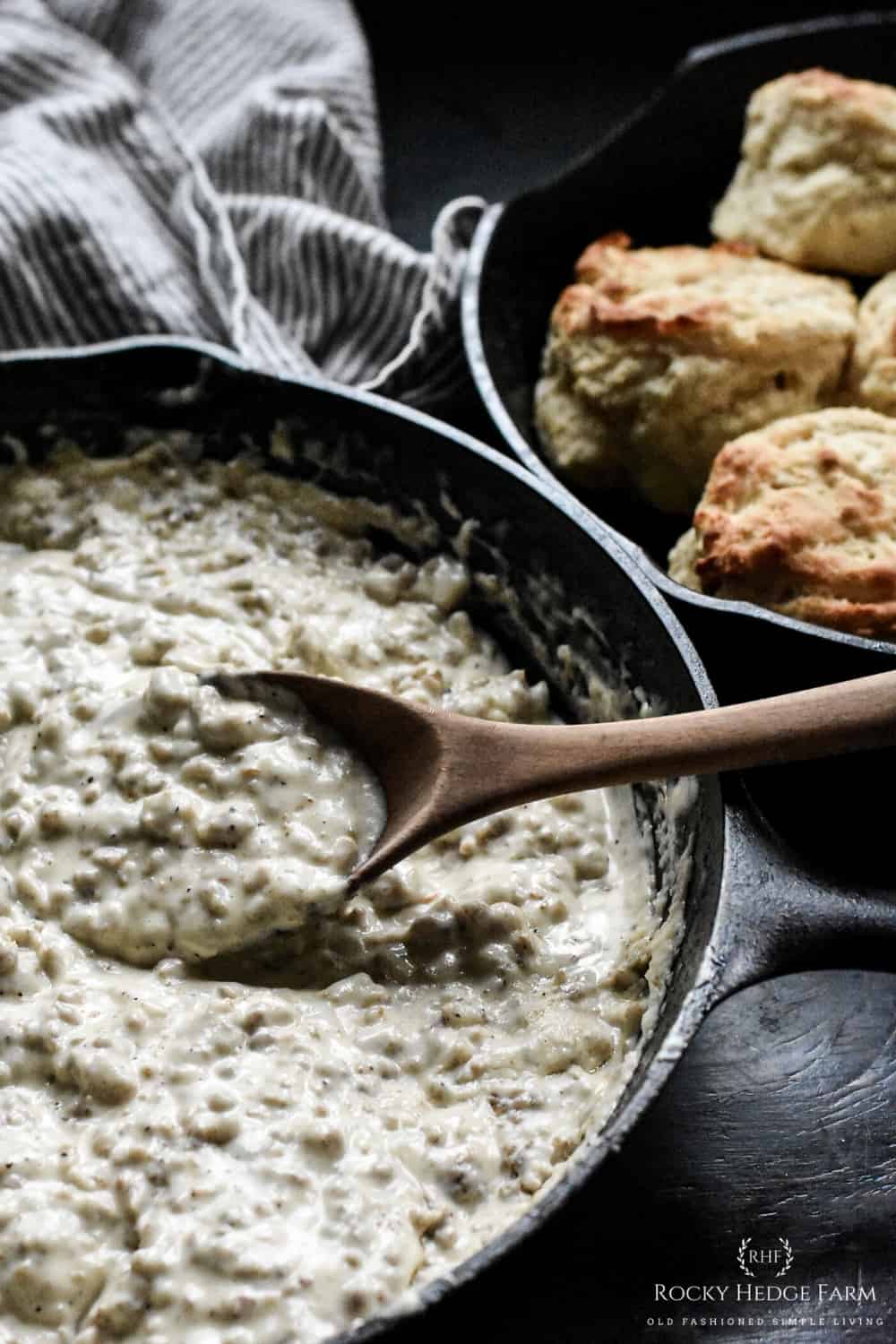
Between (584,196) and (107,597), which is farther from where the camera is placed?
(584,196)

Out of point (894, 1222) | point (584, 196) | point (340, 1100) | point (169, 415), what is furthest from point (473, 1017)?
point (584, 196)

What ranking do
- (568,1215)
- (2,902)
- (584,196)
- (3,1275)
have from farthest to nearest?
1. (584,196)
2. (2,902)
3. (3,1275)
4. (568,1215)

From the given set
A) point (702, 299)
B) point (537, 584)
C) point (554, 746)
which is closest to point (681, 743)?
point (554, 746)

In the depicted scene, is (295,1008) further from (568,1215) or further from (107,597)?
(107,597)

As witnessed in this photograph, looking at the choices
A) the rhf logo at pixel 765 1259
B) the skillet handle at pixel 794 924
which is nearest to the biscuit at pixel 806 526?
the skillet handle at pixel 794 924

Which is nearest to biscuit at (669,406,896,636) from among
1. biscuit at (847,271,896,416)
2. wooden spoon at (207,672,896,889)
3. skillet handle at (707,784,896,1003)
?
biscuit at (847,271,896,416)

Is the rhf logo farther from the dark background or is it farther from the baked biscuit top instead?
the baked biscuit top

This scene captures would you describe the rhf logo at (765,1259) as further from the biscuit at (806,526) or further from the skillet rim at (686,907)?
the biscuit at (806,526)
